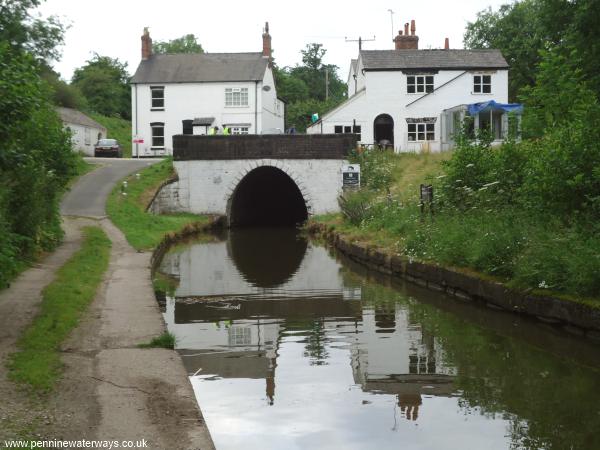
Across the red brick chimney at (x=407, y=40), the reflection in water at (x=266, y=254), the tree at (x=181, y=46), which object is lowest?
the reflection in water at (x=266, y=254)

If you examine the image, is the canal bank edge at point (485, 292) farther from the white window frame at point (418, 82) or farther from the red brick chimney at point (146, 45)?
the red brick chimney at point (146, 45)

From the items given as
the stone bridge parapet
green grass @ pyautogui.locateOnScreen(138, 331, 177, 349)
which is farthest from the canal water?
the stone bridge parapet

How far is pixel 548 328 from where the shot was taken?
10711 mm

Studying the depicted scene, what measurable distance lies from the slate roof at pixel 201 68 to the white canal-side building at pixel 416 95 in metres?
7.91

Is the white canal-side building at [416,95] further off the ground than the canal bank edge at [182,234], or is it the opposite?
the white canal-side building at [416,95]

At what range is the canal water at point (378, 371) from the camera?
258 inches

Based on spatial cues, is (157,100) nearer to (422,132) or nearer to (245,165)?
(245,165)

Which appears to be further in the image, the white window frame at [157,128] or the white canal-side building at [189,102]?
the white window frame at [157,128]

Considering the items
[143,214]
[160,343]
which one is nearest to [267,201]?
[143,214]

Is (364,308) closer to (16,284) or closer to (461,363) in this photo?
(461,363)

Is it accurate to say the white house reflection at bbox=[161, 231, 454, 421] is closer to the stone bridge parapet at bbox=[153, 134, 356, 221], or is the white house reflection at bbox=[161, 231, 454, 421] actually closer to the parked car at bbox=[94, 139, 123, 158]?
the stone bridge parapet at bbox=[153, 134, 356, 221]

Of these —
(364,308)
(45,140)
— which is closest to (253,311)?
(364,308)

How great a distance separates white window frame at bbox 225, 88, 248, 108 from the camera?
4625cm

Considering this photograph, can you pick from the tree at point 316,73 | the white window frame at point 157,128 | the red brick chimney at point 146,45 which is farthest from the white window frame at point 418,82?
the tree at point 316,73
